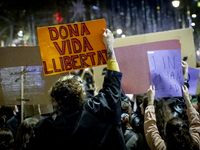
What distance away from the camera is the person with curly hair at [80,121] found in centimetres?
152

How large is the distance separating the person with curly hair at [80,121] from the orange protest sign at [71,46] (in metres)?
0.66

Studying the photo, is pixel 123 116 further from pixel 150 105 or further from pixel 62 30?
pixel 62 30

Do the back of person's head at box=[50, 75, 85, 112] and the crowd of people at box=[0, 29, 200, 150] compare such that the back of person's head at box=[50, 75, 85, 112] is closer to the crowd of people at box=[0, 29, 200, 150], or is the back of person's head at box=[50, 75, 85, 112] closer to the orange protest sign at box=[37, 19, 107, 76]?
the crowd of people at box=[0, 29, 200, 150]

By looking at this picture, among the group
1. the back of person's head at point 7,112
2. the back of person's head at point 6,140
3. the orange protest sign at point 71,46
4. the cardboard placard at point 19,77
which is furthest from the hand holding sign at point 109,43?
the back of person's head at point 7,112

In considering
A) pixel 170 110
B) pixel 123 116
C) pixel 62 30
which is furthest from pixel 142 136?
pixel 62 30

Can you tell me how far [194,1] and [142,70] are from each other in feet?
66.2

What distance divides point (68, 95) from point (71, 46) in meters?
0.88

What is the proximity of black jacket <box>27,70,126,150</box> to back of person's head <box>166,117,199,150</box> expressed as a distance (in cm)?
51

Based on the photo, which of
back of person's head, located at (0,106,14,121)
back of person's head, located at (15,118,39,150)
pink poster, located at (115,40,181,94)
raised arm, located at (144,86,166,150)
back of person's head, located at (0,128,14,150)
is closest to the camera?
raised arm, located at (144,86,166,150)

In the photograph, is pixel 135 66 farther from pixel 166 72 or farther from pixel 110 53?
pixel 110 53

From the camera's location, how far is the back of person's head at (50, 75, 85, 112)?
1.60 meters

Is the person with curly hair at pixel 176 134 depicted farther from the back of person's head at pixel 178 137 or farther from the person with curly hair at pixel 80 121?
the person with curly hair at pixel 80 121

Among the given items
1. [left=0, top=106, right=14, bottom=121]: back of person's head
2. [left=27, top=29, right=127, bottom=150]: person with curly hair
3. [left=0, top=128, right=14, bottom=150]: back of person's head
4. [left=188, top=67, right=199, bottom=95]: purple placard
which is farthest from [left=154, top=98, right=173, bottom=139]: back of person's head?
[left=0, top=106, right=14, bottom=121]: back of person's head

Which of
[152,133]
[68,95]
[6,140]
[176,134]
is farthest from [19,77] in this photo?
[176,134]
